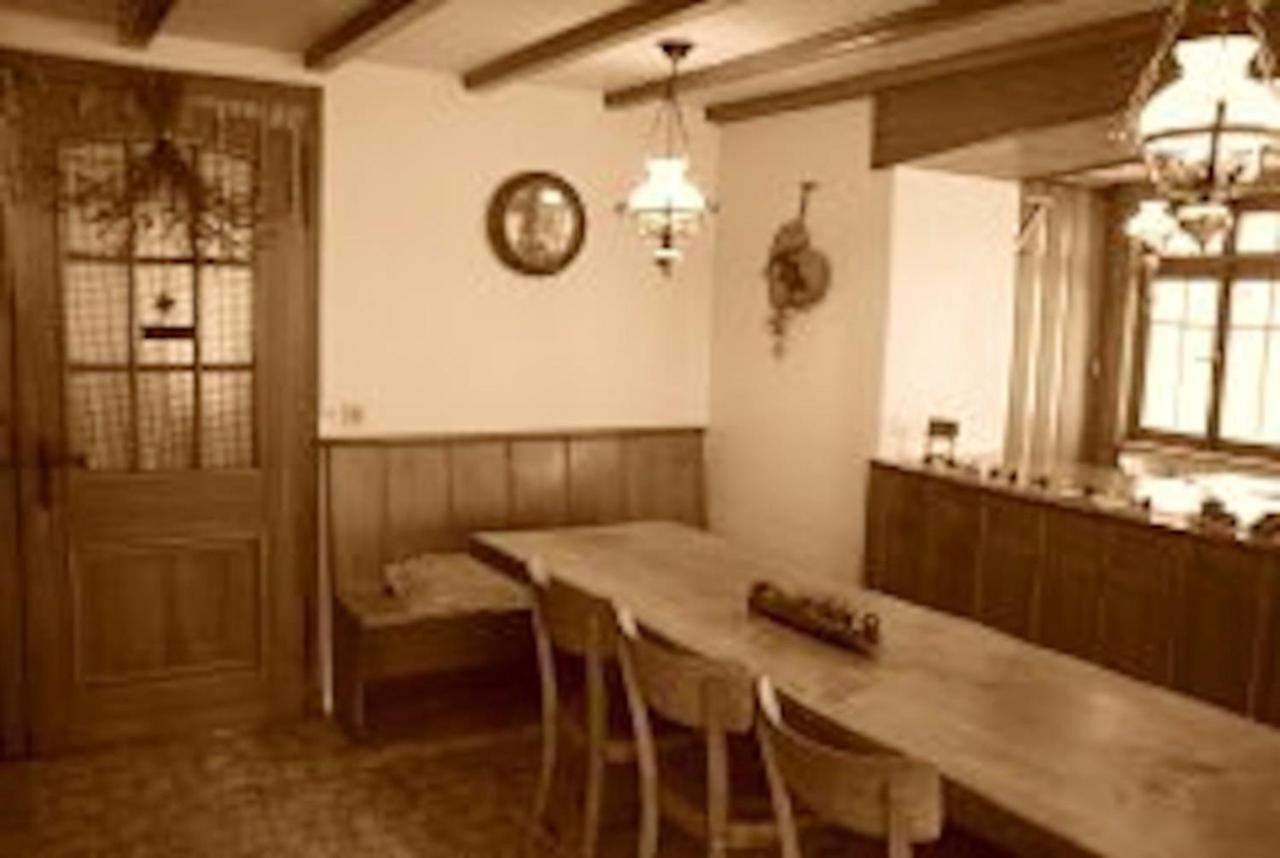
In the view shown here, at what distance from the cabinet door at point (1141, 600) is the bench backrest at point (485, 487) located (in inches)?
82.4

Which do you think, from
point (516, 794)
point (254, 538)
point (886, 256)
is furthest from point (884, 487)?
point (254, 538)

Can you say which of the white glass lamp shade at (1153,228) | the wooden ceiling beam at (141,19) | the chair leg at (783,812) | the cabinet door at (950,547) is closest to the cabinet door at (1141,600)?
the cabinet door at (950,547)

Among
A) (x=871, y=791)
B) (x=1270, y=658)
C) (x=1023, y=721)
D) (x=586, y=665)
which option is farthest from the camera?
(x=1270, y=658)

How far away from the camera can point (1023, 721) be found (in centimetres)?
245

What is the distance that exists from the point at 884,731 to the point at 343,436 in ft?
9.42

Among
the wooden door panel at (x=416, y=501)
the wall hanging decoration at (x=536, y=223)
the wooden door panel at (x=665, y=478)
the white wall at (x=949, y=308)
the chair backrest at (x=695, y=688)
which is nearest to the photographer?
the chair backrest at (x=695, y=688)

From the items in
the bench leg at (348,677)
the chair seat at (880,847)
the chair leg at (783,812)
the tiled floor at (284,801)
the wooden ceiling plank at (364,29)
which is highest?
the wooden ceiling plank at (364,29)

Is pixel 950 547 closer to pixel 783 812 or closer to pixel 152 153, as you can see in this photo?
pixel 783 812

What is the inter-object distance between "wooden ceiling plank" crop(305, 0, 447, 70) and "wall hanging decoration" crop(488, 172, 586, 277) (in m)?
0.89

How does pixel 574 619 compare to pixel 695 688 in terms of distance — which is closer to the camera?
pixel 695 688

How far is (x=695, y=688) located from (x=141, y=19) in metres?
2.81

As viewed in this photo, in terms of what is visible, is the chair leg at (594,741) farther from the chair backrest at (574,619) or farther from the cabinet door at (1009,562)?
the cabinet door at (1009,562)

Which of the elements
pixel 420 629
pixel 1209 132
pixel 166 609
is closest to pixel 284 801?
pixel 420 629

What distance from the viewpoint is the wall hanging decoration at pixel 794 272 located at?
16.1 feet
